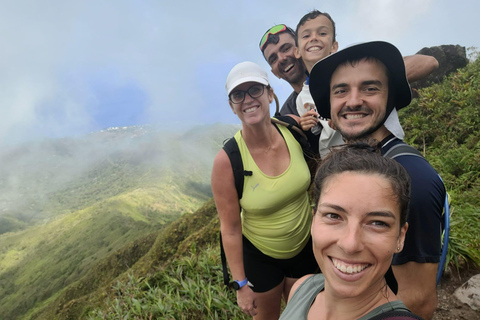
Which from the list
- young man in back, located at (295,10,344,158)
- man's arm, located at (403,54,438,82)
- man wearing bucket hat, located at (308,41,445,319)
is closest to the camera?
man wearing bucket hat, located at (308,41,445,319)

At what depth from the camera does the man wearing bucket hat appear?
151cm

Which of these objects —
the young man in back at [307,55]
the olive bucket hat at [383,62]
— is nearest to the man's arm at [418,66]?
the young man in back at [307,55]

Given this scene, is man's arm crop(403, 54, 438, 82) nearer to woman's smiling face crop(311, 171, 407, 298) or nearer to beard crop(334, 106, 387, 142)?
beard crop(334, 106, 387, 142)

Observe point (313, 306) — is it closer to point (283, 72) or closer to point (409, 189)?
point (409, 189)

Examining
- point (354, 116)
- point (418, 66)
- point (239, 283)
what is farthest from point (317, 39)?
point (239, 283)

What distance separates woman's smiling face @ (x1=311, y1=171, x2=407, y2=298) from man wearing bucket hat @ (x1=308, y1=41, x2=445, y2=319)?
0.68 feet

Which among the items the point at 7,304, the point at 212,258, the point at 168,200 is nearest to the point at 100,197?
the point at 168,200

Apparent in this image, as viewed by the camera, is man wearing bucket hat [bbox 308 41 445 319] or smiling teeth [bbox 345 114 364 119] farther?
smiling teeth [bbox 345 114 364 119]

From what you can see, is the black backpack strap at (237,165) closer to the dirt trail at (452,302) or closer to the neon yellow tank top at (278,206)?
the neon yellow tank top at (278,206)

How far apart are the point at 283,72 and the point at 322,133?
4.89 feet

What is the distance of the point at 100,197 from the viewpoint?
192m

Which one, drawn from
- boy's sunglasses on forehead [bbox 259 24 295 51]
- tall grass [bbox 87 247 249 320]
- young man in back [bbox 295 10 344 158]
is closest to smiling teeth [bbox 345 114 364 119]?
young man in back [bbox 295 10 344 158]

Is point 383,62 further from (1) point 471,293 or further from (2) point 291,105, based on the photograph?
(1) point 471,293

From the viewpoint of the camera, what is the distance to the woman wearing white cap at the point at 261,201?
2637 mm
